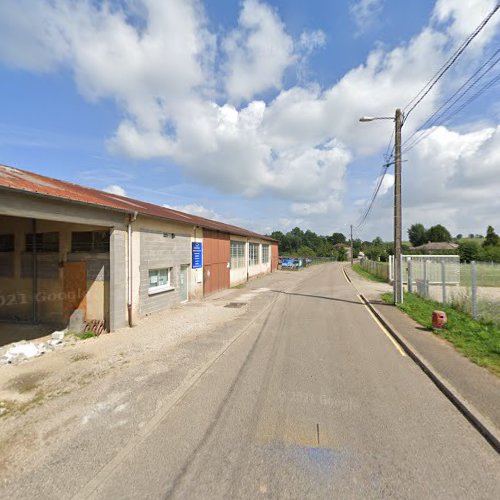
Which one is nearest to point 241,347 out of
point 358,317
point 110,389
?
point 110,389

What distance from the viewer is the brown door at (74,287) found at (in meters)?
9.85

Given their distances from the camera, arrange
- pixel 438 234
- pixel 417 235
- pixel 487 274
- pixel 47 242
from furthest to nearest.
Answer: pixel 417 235 → pixel 438 234 → pixel 487 274 → pixel 47 242

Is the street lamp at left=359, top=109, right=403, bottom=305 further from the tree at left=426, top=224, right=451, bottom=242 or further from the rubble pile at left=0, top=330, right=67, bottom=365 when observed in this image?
the tree at left=426, top=224, right=451, bottom=242

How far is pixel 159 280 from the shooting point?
1251 cm

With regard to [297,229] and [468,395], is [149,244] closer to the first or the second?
[468,395]

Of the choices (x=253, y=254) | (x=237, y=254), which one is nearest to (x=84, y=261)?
(x=237, y=254)

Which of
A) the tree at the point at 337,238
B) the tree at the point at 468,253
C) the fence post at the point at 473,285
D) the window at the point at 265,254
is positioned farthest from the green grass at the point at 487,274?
the tree at the point at 337,238

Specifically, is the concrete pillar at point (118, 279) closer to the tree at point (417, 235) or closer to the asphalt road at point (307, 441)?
the asphalt road at point (307, 441)

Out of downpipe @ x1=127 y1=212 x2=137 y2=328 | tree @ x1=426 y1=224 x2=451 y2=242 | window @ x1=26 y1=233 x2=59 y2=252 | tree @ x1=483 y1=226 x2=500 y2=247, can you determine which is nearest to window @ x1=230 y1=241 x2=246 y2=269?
downpipe @ x1=127 y1=212 x2=137 y2=328

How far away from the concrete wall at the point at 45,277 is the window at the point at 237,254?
509 inches

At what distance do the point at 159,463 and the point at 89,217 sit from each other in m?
7.27

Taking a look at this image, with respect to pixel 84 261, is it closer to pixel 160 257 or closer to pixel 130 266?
pixel 130 266

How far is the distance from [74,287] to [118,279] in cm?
180

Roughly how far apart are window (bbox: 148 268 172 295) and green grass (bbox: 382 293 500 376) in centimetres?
985
